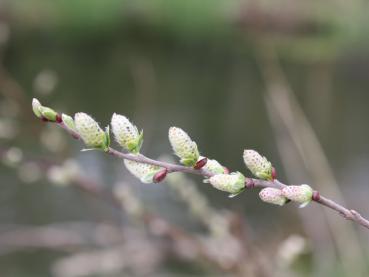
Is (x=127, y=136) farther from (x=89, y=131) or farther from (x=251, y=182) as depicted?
(x=251, y=182)

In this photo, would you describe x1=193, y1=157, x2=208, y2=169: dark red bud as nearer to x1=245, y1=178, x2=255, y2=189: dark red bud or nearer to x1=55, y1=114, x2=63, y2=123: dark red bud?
x1=245, y1=178, x2=255, y2=189: dark red bud

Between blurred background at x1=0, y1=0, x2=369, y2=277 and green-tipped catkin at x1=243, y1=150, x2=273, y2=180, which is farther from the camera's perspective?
blurred background at x1=0, y1=0, x2=369, y2=277

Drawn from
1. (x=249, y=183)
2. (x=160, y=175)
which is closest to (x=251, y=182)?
(x=249, y=183)

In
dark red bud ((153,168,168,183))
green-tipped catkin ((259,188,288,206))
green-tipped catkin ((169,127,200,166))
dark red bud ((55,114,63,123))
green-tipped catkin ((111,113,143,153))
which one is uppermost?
dark red bud ((55,114,63,123))

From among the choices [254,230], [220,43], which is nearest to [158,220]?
[254,230]

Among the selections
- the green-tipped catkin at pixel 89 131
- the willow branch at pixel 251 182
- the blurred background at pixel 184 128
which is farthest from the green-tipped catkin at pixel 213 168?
the blurred background at pixel 184 128

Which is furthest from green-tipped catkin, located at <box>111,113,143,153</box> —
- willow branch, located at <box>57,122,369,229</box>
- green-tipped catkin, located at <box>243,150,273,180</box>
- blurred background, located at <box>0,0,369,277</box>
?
blurred background, located at <box>0,0,369,277</box>

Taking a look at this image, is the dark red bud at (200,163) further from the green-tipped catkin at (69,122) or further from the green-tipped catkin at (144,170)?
the green-tipped catkin at (69,122)
